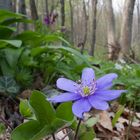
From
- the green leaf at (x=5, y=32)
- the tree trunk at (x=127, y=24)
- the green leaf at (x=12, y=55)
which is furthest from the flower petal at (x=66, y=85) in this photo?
the tree trunk at (x=127, y=24)

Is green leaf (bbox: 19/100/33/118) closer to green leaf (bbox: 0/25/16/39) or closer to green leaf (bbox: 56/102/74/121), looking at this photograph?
green leaf (bbox: 56/102/74/121)

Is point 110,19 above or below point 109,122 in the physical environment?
below

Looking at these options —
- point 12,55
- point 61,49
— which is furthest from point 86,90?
point 61,49

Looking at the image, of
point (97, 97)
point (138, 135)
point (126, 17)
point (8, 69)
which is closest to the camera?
point (97, 97)

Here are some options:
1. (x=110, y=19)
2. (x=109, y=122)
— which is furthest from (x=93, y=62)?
(x=110, y=19)

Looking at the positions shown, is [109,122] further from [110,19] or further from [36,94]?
[110,19]

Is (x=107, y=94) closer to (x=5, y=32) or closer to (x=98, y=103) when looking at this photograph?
(x=98, y=103)
